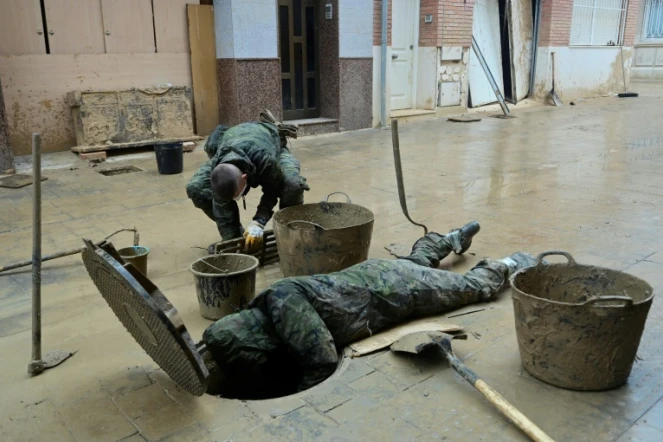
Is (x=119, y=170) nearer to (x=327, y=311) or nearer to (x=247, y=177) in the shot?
(x=247, y=177)

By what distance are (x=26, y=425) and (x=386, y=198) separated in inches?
154

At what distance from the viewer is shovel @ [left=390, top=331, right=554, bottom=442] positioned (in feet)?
6.78

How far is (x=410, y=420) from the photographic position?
88.7 inches

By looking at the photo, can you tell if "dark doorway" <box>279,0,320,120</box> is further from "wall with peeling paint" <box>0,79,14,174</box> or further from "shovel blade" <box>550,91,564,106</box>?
"shovel blade" <box>550,91,564,106</box>

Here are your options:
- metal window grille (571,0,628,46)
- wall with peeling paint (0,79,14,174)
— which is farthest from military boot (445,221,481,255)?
metal window grille (571,0,628,46)

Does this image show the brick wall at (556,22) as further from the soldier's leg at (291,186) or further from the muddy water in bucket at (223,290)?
the muddy water in bucket at (223,290)

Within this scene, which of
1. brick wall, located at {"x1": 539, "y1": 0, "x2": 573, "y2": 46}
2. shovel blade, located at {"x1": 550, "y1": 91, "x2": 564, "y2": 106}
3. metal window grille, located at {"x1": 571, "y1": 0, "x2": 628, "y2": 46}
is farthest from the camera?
metal window grille, located at {"x1": 571, "y1": 0, "x2": 628, "y2": 46}

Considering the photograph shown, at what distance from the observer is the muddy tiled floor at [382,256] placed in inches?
88.5

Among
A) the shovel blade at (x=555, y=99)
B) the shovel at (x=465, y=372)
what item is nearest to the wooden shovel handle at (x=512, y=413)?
the shovel at (x=465, y=372)

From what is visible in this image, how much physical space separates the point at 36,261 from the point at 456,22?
1017cm

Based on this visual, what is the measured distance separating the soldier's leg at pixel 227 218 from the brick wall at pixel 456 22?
8161 mm

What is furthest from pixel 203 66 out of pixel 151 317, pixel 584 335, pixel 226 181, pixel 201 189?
pixel 584 335

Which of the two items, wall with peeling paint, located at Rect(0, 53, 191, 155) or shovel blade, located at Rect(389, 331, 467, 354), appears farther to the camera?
wall with peeling paint, located at Rect(0, 53, 191, 155)

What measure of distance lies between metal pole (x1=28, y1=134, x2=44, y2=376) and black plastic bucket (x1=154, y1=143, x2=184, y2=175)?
4135 mm
